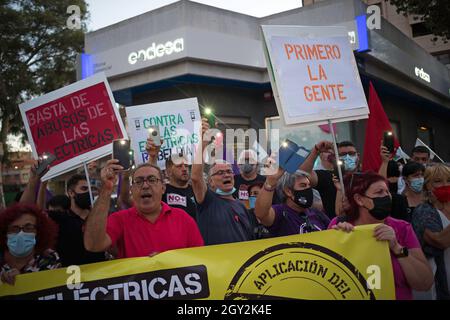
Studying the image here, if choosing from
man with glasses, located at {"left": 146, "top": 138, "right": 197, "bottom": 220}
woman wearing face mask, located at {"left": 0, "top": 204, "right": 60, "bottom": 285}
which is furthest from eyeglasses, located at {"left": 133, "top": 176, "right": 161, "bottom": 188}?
man with glasses, located at {"left": 146, "top": 138, "right": 197, "bottom": 220}

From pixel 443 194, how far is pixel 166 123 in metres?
3.43

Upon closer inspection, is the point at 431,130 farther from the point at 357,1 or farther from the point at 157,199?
the point at 157,199

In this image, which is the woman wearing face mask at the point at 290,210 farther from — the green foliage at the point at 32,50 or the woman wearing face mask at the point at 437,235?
the green foliage at the point at 32,50

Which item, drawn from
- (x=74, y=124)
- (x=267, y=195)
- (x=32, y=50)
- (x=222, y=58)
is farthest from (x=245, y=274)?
(x=32, y=50)

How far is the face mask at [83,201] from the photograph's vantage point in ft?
12.1

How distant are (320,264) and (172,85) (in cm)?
987

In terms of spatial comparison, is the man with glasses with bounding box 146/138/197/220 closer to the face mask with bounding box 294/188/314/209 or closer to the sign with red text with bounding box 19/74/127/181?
the sign with red text with bounding box 19/74/127/181

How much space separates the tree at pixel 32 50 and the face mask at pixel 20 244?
17245 mm

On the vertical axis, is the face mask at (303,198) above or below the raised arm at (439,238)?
above

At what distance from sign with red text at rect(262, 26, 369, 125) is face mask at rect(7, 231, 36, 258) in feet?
6.54

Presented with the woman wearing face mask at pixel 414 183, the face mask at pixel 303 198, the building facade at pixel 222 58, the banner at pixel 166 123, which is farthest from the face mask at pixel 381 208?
the building facade at pixel 222 58

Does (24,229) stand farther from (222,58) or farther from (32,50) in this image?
(32,50)
